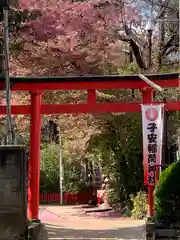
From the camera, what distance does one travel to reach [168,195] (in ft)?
33.5

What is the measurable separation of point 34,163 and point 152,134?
3534mm

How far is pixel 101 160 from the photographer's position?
24.5 metres

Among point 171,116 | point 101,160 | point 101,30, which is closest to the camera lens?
point 101,30

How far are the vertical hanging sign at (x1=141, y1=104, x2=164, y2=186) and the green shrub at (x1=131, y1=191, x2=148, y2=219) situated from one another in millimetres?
6504

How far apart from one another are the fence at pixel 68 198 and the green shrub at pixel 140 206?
11145mm

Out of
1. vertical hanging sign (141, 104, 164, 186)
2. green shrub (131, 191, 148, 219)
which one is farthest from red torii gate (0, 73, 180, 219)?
green shrub (131, 191, 148, 219)

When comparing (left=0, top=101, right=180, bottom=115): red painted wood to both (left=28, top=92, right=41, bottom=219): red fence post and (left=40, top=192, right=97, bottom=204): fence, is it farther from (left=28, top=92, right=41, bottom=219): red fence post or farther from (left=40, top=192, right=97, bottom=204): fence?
(left=40, top=192, right=97, bottom=204): fence

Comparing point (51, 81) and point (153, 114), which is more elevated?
point (51, 81)

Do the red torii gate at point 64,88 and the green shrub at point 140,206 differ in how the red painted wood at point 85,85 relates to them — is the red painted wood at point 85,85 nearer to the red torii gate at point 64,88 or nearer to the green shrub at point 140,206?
the red torii gate at point 64,88

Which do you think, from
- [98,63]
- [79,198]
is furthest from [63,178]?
[98,63]

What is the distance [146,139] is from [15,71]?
664 cm

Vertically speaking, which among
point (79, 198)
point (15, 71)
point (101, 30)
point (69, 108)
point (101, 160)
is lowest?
point (79, 198)

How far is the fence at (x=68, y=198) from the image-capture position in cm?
3209

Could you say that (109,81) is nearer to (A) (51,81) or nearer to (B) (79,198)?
(A) (51,81)
